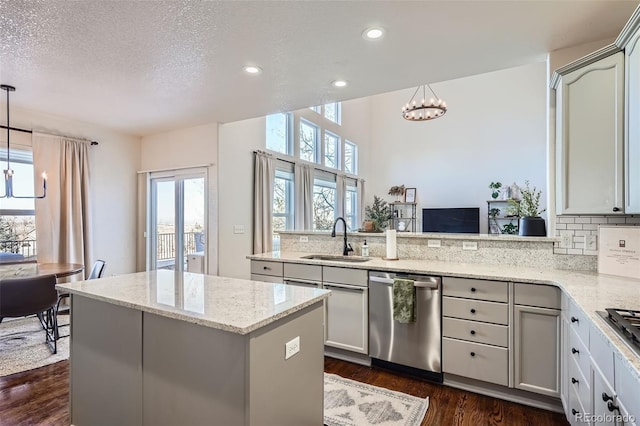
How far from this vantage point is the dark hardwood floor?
2134 millimetres

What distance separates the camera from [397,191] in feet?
27.8

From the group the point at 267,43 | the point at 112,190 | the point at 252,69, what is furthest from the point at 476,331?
the point at 112,190

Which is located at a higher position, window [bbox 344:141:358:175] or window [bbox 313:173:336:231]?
window [bbox 344:141:358:175]

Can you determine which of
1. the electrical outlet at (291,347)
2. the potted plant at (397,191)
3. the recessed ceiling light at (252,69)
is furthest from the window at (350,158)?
the electrical outlet at (291,347)

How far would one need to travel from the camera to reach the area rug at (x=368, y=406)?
83.6 inches

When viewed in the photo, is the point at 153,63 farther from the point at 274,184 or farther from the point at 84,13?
the point at 274,184

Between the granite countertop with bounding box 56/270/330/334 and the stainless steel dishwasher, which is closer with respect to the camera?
the granite countertop with bounding box 56/270/330/334

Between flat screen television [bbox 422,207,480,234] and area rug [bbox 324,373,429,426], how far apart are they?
5.90 m

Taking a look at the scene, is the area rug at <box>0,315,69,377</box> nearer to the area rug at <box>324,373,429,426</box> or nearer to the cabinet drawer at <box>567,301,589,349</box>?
the area rug at <box>324,373,429,426</box>

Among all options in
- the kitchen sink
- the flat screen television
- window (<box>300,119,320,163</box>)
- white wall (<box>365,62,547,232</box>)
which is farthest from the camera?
the flat screen television

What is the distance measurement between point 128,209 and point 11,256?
1666mm

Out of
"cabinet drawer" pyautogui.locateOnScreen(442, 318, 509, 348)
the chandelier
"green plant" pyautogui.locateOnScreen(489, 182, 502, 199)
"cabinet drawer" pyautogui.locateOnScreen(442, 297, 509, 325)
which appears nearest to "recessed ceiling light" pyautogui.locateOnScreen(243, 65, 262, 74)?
"cabinet drawer" pyautogui.locateOnScreen(442, 297, 509, 325)

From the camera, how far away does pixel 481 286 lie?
2375 mm

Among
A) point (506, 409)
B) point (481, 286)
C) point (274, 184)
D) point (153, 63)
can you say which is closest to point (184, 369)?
point (481, 286)
